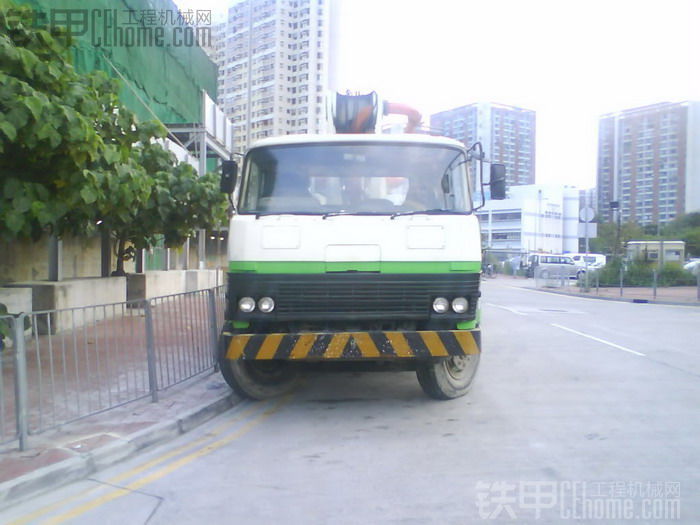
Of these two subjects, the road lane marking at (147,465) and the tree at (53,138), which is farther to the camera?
the tree at (53,138)

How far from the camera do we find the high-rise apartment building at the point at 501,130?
33125 millimetres

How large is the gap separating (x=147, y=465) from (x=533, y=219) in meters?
55.3

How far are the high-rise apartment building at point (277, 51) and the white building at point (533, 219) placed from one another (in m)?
30.4

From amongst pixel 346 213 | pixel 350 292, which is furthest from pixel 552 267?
pixel 350 292

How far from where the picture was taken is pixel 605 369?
8773 millimetres

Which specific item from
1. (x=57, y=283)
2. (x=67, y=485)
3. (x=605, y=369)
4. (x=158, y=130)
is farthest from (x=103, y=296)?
(x=605, y=369)

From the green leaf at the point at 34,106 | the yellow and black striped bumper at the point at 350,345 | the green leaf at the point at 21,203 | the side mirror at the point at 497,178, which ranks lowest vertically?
the yellow and black striped bumper at the point at 350,345

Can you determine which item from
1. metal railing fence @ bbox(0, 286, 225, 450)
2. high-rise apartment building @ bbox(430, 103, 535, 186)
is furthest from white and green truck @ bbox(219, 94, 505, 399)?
high-rise apartment building @ bbox(430, 103, 535, 186)

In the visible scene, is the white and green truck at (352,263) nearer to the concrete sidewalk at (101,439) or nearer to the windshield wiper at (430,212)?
the windshield wiper at (430,212)

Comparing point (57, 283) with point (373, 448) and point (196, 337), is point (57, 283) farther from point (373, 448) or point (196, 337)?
point (373, 448)

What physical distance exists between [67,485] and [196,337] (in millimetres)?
3371

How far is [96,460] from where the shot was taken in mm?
4703

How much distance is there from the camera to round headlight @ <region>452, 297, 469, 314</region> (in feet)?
19.2

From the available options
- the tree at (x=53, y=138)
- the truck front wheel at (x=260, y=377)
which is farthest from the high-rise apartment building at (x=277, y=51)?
the truck front wheel at (x=260, y=377)
